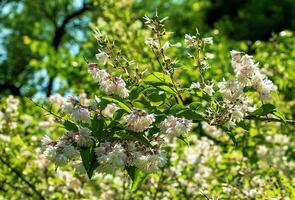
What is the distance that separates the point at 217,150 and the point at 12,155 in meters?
2.17

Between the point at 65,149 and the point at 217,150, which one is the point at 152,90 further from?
the point at 217,150

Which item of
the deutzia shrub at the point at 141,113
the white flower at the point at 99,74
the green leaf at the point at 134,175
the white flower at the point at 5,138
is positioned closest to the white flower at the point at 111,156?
the deutzia shrub at the point at 141,113

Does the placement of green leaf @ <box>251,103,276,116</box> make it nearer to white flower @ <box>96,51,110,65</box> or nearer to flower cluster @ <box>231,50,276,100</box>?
flower cluster @ <box>231,50,276,100</box>

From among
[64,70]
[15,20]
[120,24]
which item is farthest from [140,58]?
[15,20]

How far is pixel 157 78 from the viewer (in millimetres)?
3275

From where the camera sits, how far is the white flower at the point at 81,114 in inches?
122

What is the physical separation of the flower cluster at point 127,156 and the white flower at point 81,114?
0.55 ft

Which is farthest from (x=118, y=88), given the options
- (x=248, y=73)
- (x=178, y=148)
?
(x=178, y=148)

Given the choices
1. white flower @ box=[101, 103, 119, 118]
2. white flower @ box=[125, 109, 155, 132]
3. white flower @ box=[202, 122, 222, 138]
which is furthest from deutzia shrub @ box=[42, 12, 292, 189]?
white flower @ box=[202, 122, 222, 138]

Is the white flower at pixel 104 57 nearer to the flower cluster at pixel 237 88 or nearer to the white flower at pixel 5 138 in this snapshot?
the flower cluster at pixel 237 88

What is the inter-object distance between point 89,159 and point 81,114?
0.77 ft

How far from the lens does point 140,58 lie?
8.16 m

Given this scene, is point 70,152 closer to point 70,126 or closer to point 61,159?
point 61,159

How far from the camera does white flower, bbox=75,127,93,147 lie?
3078mm
